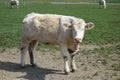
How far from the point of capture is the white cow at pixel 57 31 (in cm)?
1099

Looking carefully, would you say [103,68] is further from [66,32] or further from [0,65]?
[0,65]

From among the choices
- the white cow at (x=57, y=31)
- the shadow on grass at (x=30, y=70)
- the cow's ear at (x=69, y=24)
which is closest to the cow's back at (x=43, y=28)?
the white cow at (x=57, y=31)

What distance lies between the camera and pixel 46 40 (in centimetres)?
1164

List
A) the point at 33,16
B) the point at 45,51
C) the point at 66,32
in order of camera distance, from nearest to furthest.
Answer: the point at 66,32 → the point at 33,16 → the point at 45,51

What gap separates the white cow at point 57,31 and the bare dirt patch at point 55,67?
40 cm

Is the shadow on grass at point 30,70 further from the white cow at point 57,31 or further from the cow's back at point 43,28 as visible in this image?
the cow's back at point 43,28

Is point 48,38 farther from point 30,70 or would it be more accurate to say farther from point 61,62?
point 61,62

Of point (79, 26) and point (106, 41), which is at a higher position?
point (79, 26)

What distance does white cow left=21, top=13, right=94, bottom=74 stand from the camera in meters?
11.0

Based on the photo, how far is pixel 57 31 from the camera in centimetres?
1139

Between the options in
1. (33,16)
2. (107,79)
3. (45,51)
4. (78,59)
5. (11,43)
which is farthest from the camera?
(11,43)

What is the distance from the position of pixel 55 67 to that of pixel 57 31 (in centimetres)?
138

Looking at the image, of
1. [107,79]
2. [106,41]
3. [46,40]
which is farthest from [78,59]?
[106,41]

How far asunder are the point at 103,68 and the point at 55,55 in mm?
2696
